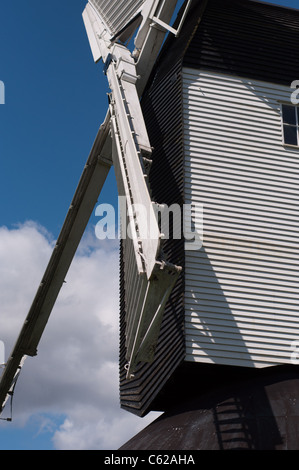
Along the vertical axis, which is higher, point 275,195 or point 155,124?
point 155,124

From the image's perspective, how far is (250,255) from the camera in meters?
14.8

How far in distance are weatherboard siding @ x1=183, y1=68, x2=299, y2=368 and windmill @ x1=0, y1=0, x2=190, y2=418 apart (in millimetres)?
1697

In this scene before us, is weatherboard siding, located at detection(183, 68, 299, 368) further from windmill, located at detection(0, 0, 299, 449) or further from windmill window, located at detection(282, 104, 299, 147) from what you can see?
windmill window, located at detection(282, 104, 299, 147)

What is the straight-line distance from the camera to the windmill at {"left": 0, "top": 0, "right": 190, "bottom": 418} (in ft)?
37.2

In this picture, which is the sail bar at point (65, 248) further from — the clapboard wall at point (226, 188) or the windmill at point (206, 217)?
the clapboard wall at point (226, 188)

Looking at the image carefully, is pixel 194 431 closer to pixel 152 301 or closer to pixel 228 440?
pixel 228 440

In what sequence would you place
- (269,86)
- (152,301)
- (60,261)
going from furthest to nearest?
(60,261)
(269,86)
(152,301)

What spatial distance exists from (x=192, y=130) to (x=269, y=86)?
2691 millimetres

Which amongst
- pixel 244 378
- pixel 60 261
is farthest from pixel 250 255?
pixel 60 261

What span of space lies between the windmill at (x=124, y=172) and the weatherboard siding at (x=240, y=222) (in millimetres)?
1697

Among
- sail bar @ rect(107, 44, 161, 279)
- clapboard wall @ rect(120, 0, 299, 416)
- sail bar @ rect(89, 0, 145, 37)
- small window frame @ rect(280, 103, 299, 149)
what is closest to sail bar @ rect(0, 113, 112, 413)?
sail bar @ rect(107, 44, 161, 279)

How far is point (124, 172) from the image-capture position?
13664 millimetres

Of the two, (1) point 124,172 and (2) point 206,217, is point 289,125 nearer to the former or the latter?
(2) point 206,217

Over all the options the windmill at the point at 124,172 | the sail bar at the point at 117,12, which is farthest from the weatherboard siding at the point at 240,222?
the sail bar at the point at 117,12
